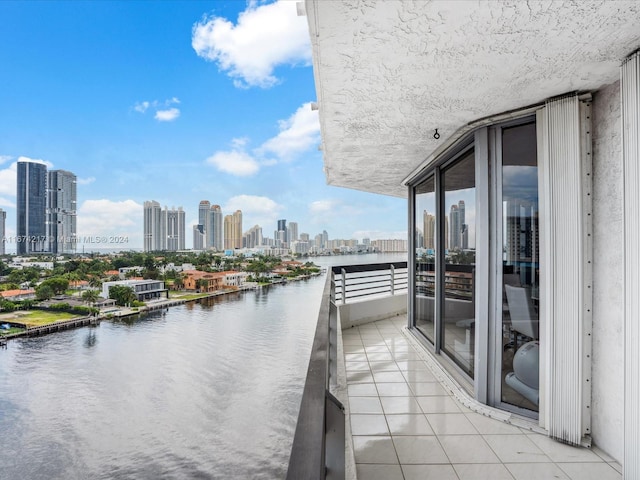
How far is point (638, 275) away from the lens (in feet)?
4.70

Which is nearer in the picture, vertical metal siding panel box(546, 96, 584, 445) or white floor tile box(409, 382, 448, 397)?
vertical metal siding panel box(546, 96, 584, 445)

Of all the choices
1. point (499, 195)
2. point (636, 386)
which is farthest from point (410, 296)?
point (636, 386)

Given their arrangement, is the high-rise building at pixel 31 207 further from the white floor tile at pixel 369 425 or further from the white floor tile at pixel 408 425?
the white floor tile at pixel 408 425

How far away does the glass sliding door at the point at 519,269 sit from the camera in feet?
6.87

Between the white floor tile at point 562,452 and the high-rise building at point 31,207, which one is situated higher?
the high-rise building at point 31,207

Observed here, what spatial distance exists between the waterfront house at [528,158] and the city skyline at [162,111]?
16.8 m

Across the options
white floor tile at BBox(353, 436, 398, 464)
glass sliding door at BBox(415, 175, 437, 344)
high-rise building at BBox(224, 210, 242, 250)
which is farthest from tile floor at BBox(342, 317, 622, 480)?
high-rise building at BBox(224, 210, 242, 250)

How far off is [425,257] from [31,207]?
16.7 meters

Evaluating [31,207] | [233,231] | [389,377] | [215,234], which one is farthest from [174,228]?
[389,377]

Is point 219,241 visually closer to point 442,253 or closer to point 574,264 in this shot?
point 442,253

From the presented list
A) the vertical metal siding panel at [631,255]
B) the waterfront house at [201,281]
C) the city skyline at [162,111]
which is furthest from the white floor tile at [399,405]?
the city skyline at [162,111]

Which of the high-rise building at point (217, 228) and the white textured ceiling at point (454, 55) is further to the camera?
the high-rise building at point (217, 228)

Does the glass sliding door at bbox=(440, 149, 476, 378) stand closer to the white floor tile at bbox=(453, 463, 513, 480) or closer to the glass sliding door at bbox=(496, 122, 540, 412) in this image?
the glass sliding door at bbox=(496, 122, 540, 412)

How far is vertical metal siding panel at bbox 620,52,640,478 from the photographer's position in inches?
56.4
